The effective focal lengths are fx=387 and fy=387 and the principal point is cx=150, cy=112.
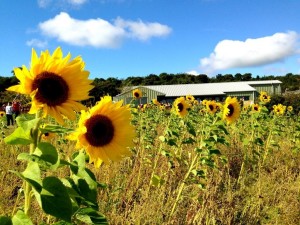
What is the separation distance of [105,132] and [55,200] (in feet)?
2.13

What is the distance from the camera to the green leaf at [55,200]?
1305 mm

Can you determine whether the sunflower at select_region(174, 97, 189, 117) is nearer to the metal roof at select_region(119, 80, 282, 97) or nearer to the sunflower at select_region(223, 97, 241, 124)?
the sunflower at select_region(223, 97, 241, 124)

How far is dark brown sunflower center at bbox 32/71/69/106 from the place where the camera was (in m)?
1.60

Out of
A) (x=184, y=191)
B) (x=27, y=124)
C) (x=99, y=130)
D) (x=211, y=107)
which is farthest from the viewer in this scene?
(x=211, y=107)

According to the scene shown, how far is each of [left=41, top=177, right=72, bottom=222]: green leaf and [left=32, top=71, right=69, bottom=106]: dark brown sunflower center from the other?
407 millimetres

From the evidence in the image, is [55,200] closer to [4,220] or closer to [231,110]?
[4,220]

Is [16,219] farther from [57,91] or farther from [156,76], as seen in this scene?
[156,76]

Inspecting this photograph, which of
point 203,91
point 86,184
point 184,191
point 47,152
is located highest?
point 203,91

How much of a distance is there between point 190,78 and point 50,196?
8682cm

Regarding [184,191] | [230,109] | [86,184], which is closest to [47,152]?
[86,184]

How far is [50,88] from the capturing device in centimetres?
163

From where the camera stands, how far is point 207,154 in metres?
4.54

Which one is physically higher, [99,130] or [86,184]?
[99,130]

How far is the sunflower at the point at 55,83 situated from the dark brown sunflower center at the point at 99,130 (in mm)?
169
